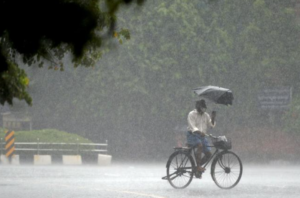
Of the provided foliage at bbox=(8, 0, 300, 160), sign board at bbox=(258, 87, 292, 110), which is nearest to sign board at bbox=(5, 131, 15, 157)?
foliage at bbox=(8, 0, 300, 160)

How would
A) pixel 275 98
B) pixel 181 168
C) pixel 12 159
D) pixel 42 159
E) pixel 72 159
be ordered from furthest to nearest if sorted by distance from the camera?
1. pixel 275 98
2. pixel 72 159
3. pixel 12 159
4. pixel 42 159
5. pixel 181 168

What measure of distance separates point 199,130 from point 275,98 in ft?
73.7

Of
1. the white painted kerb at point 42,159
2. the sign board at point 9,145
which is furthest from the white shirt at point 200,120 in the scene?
the sign board at point 9,145

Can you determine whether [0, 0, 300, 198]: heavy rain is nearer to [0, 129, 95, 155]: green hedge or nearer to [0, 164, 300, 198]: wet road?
[0, 129, 95, 155]: green hedge

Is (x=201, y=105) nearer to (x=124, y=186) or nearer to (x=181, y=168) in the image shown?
(x=181, y=168)

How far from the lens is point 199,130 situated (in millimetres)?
16984

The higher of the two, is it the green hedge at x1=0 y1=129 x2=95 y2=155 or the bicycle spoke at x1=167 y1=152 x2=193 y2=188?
the green hedge at x1=0 y1=129 x2=95 y2=155

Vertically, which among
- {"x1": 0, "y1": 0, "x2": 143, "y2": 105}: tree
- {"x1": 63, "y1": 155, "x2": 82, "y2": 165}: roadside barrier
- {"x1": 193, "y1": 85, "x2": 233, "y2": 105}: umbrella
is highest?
{"x1": 193, "y1": 85, "x2": 233, "y2": 105}: umbrella

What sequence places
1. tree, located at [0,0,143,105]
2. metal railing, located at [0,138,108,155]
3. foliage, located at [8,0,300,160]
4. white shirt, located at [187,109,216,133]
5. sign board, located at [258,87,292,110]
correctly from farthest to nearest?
1. foliage, located at [8,0,300,160]
2. sign board, located at [258,87,292,110]
3. metal railing, located at [0,138,108,155]
4. white shirt, located at [187,109,216,133]
5. tree, located at [0,0,143,105]

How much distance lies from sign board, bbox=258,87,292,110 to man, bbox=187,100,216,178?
70.6 feet

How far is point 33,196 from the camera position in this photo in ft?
50.2

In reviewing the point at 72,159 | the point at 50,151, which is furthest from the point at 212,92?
the point at 50,151

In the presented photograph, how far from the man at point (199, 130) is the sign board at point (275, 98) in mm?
21510

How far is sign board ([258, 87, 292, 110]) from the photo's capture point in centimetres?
3847
